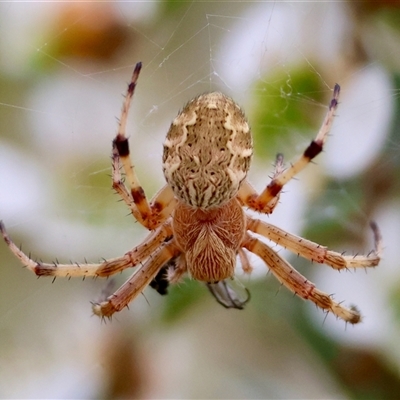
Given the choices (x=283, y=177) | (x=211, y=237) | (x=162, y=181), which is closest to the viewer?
(x=283, y=177)

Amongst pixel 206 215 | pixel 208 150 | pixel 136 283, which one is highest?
pixel 208 150

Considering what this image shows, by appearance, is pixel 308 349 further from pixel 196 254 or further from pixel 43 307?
pixel 43 307

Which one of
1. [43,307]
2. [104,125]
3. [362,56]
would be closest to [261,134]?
[362,56]

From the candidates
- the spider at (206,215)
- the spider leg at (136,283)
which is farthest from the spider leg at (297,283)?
the spider leg at (136,283)

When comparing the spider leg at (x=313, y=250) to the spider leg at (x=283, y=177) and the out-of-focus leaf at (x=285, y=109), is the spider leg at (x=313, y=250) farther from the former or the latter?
the out-of-focus leaf at (x=285, y=109)

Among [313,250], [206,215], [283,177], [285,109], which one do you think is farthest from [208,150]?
[285,109]

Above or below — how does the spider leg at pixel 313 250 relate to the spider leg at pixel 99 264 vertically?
above

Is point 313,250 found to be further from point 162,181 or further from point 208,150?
point 162,181

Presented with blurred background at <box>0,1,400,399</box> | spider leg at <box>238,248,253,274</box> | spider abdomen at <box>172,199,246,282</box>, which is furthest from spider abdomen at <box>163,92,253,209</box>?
blurred background at <box>0,1,400,399</box>
